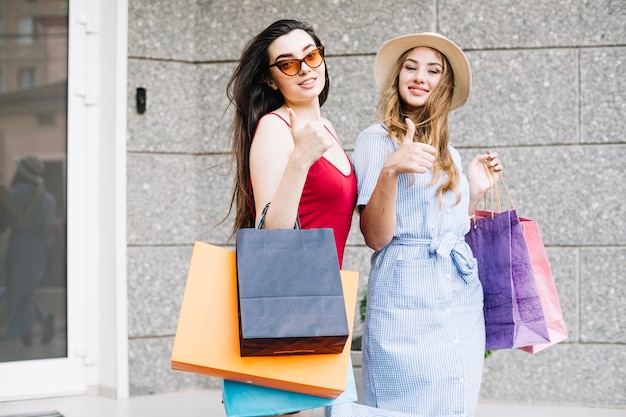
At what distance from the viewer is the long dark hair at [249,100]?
2.62 meters

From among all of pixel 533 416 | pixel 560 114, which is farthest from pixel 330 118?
pixel 533 416

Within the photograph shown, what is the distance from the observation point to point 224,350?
2.12 meters

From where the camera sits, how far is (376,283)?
2.71 meters

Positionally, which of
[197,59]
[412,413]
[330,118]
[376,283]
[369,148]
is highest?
[197,59]

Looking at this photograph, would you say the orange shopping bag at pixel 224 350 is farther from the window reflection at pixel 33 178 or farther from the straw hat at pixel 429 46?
the window reflection at pixel 33 178

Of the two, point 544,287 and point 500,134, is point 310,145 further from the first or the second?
point 500,134

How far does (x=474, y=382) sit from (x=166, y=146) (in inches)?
116

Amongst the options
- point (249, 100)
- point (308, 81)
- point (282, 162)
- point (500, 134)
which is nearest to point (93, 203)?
point (500, 134)

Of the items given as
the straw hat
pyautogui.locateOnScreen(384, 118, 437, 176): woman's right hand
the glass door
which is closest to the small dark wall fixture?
the glass door

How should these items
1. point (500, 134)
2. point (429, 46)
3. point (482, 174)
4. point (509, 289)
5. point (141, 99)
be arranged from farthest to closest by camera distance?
point (141, 99), point (500, 134), point (482, 174), point (429, 46), point (509, 289)

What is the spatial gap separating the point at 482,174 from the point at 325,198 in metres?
0.79

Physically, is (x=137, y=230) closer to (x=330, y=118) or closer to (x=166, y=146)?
(x=166, y=146)

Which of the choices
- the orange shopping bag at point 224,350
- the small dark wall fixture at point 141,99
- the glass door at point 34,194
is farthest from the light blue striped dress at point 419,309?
the glass door at point 34,194

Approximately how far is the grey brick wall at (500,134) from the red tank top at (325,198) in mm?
1991
